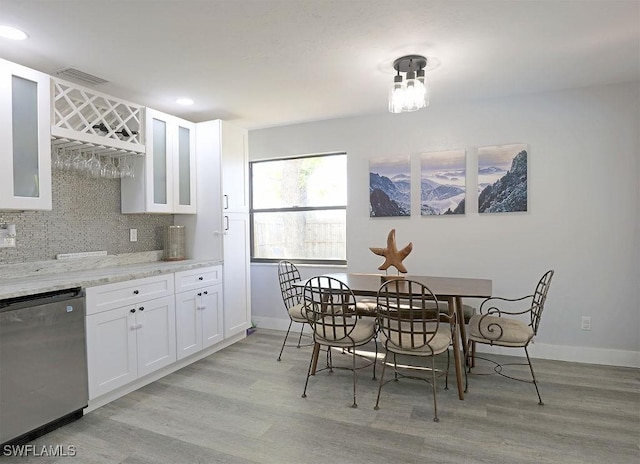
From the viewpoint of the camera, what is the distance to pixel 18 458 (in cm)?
206

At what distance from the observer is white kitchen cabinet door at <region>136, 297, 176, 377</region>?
2865 millimetres

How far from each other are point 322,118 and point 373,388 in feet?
9.05

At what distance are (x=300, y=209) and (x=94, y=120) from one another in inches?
88.3

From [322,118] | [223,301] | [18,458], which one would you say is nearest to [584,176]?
[322,118]

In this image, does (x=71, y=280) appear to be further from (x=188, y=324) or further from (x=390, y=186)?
(x=390, y=186)

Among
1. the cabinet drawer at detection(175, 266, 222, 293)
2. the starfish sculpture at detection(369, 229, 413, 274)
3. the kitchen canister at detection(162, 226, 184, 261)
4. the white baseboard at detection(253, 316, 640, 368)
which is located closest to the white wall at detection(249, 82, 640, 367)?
the white baseboard at detection(253, 316, 640, 368)

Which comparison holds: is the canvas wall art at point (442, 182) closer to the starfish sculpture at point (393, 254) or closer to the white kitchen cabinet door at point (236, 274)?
the starfish sculpture at point (393, 254)

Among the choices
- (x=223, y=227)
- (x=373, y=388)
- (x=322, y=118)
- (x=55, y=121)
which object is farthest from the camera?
(x=322, y=118)

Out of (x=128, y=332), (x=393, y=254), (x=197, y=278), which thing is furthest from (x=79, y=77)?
(x=393, y=254)

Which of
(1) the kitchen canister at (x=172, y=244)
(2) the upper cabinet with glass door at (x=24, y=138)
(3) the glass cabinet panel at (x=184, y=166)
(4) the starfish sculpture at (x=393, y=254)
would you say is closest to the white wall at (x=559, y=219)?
(4) the starfish sculpture at (x=393, y=254)

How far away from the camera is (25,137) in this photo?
8.05 feet

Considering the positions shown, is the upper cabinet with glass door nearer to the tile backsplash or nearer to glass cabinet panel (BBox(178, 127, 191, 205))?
the tile backsplash

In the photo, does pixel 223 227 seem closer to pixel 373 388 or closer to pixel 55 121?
pixel 55 121

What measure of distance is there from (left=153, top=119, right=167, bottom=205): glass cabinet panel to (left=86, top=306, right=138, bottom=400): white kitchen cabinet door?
112 centimetres
